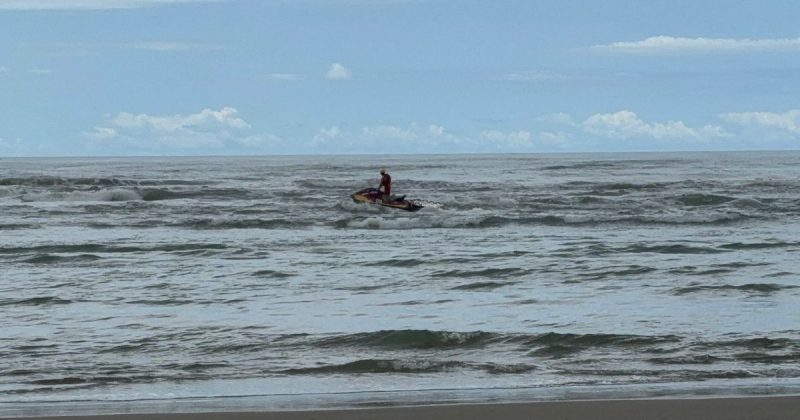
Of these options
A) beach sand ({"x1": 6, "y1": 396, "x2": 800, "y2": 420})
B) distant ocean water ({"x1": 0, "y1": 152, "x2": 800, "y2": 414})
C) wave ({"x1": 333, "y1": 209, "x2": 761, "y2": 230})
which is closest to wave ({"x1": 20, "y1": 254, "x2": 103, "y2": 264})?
distant ocean water ({"x1": 0, "y1": 152, "x2": 800, "y2": 414})

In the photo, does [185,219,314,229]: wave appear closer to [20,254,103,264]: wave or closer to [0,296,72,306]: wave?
[20,254,103,264]: wave

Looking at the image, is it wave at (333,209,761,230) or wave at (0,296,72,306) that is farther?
wave at (333,209,761,230)

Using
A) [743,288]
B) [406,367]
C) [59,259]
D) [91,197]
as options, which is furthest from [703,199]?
[406,367]

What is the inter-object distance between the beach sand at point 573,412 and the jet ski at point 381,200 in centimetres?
2563

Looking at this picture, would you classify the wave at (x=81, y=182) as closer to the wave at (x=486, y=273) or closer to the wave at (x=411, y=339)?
the wave at (x=486, y=273)

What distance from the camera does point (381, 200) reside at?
1358 inches

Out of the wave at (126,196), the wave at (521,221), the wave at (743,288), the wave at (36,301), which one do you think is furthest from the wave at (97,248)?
the wave at (126,196)

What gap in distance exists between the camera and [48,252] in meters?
21.8

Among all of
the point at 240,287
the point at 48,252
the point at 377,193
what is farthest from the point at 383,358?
the point at 377,193

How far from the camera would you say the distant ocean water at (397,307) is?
30.1 feet

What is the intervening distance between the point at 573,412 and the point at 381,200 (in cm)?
2733

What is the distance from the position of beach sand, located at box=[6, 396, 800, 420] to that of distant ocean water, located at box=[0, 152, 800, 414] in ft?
2.38

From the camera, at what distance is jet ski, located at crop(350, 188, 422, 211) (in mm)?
33469

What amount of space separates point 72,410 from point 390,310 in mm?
5967
